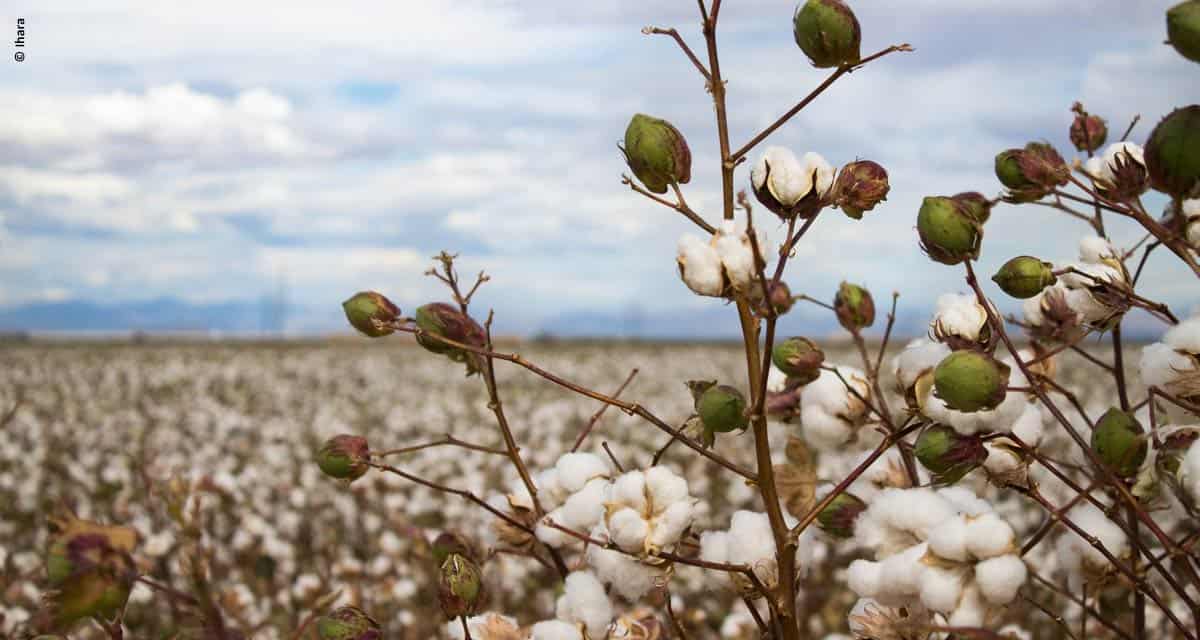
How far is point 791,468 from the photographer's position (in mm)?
1315

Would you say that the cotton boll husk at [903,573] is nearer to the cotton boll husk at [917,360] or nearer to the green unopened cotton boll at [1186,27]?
the cotton boll husk at [917,360]

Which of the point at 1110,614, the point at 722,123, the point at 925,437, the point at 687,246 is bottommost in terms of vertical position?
the point at 1110,614

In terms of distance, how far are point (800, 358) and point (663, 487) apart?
0.28m

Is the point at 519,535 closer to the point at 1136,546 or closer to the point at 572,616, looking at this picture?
the point at 572,616

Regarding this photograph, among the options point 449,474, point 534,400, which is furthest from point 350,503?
point 534,400

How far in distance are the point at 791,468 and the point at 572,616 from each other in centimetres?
33

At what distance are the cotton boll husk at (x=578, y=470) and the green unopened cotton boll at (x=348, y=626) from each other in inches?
9.8

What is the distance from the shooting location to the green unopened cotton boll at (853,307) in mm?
1500

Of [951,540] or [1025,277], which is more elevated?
[1025,277]

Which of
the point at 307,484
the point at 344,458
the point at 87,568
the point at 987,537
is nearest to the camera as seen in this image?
the point at 87,568

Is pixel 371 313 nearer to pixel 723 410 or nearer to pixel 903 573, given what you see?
pixel 723 410

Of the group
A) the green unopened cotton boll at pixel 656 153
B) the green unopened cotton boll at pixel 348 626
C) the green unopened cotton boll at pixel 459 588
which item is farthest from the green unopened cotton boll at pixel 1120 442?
the green unopened cotton boll at pixel 348 626

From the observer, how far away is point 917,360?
1.16m

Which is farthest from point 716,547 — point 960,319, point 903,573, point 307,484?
point 307,484
